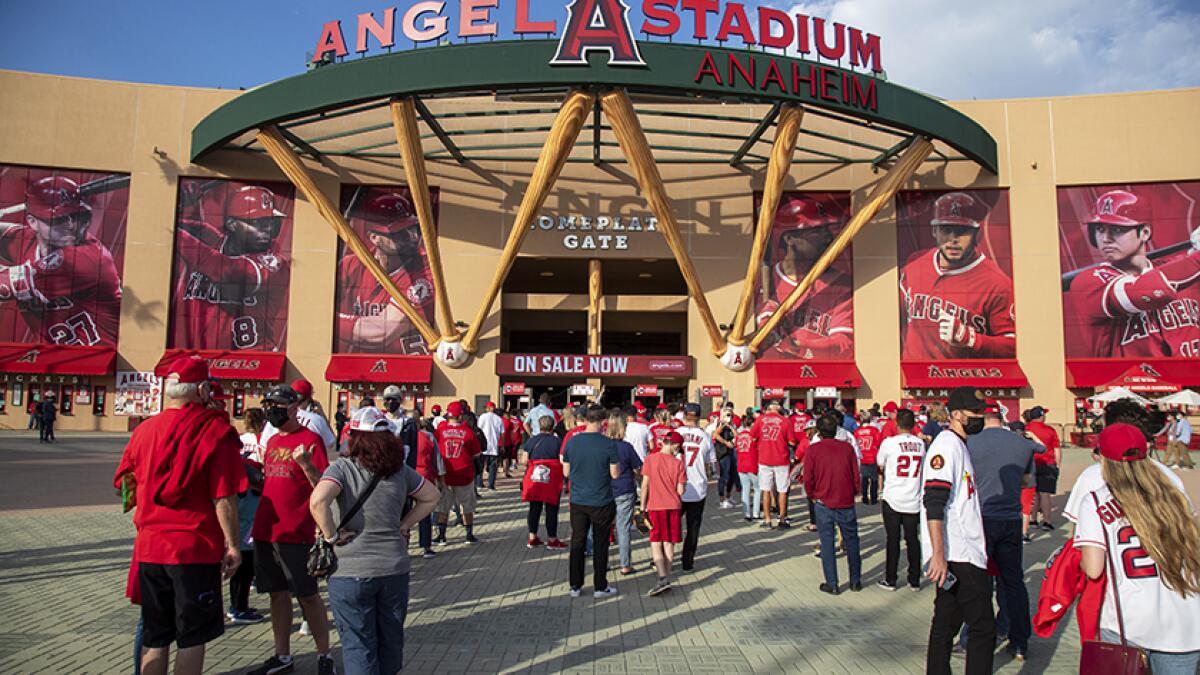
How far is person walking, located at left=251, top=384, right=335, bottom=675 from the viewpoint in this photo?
4.75m

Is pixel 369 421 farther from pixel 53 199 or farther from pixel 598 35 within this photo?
pixel 53 199

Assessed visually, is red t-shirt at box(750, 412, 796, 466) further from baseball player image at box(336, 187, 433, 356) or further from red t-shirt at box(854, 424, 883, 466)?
baseball player image at box(336, 187, 433, 356)

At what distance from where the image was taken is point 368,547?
3701mm

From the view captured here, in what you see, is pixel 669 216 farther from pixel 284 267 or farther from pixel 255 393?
pixel 255 393

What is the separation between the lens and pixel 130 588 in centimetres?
388

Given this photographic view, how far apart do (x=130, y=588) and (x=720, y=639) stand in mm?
4067

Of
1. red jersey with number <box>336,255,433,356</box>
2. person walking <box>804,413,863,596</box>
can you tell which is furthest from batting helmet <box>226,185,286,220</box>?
person walking <box>804,413,863,596</box>

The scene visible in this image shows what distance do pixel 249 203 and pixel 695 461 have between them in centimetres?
2696

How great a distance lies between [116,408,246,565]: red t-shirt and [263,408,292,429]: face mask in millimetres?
1203

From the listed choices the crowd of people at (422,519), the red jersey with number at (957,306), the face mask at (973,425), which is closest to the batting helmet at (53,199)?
the crowd of people at (422,519)

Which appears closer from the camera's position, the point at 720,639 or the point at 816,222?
the point at 720,639

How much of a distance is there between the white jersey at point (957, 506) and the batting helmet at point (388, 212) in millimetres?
27715

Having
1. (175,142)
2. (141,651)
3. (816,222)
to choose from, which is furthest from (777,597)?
(175,142)

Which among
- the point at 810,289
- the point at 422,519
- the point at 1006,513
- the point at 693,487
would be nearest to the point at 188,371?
the point at 422,519
